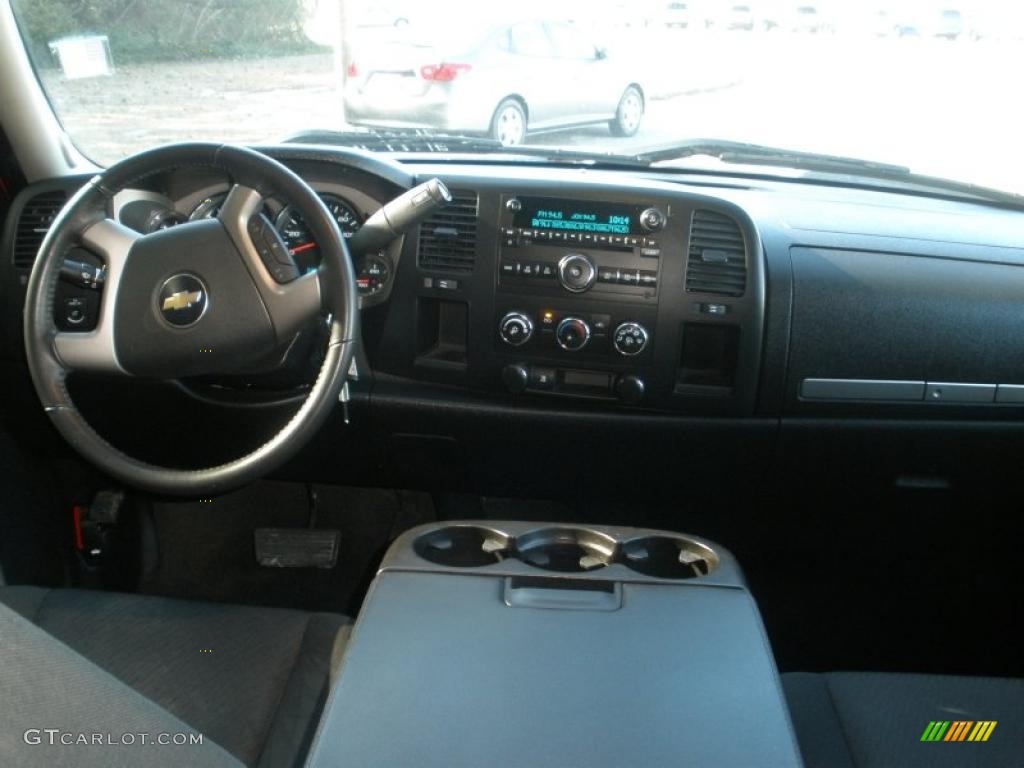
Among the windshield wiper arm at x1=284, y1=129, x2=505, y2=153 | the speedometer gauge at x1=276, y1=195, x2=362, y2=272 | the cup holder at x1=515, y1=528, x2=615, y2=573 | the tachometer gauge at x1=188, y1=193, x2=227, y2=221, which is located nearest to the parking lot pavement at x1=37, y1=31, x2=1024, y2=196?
the windshield wiper arm at x1=284, y1=129, x2=505, y2=153

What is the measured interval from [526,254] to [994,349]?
1.14m

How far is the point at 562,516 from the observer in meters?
3.23

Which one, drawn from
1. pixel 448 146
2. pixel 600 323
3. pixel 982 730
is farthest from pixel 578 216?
pixel 982 730

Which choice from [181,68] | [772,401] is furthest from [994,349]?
[181,68]

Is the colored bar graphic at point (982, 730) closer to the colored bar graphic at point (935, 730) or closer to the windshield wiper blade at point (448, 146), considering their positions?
the colored bar graphic at point (935, 730)

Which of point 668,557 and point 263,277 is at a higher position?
point 263,277

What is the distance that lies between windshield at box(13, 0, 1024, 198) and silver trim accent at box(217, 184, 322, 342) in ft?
3.26

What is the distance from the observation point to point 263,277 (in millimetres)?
1996

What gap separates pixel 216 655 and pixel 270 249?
781 mm

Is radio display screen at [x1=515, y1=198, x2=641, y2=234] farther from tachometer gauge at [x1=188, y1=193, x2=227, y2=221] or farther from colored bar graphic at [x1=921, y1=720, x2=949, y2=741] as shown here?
colored bar graphic at [x1=921, y1=720, x2=949, y2=741]

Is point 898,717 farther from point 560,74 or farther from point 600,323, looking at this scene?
point 560,74

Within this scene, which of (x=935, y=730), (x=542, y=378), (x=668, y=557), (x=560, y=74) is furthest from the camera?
(x=560, y=74)

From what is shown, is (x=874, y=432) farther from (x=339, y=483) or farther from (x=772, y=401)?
(x=339, y=483)

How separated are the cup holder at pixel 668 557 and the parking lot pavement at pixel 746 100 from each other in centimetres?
137
